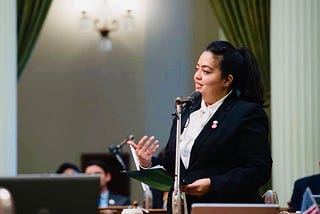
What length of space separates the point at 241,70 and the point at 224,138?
35cm

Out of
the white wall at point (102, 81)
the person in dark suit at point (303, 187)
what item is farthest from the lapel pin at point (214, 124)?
the white wall at point (102, 81)

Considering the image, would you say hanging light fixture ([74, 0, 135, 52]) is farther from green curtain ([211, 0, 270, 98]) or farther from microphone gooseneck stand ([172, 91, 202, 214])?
microphone gooseneck stand ([172, 91, 202, 214])

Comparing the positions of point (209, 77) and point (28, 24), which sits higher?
point (28, 24)

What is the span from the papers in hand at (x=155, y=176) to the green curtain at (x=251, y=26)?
4321mm

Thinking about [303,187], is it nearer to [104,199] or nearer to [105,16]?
[104,199]

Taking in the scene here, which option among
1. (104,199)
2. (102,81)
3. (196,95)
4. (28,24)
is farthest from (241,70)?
(102,81)

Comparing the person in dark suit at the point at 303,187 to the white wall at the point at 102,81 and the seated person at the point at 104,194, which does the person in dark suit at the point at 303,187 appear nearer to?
the seated person at the point at 104,194

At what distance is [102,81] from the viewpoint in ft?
32.2

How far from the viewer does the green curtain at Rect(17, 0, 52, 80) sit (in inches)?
323

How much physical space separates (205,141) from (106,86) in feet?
19.7

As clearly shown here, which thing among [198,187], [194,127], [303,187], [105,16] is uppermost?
[105,16]

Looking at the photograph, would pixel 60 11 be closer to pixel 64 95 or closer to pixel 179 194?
pixel 64 95

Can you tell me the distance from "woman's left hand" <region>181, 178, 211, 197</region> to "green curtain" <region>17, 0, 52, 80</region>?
15.3 ft

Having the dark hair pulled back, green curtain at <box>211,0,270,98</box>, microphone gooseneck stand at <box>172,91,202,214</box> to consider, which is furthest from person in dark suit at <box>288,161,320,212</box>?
microphone gooseneck stand at <box>172,91,202,214</box>
